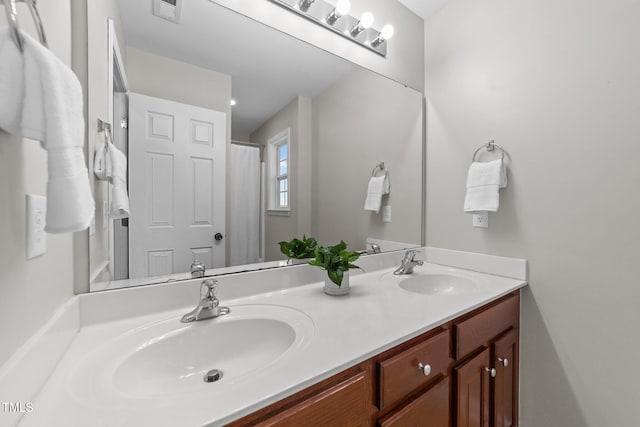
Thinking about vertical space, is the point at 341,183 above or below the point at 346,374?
above

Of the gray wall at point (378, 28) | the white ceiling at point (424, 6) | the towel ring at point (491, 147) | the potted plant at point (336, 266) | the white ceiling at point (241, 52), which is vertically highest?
the white ceiling at point (424, 6)

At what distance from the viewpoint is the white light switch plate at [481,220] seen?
1495 mm

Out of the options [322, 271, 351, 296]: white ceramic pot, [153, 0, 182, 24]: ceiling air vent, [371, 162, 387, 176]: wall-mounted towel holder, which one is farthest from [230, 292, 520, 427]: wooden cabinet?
[153, 0, 182, 24]: ceiling air vent

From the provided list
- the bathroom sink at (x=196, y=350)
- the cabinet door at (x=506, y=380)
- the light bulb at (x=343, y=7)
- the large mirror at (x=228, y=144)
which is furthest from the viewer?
the light bulb at (x=343, y=7)

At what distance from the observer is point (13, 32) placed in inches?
14.8

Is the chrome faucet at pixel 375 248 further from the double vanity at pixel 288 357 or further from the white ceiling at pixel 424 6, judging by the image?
the white ceiling at pixel 424 6

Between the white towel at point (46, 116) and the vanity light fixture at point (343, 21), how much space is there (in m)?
1.13

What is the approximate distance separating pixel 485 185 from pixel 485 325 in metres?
0.68

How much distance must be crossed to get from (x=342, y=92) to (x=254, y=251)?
94 centimetres

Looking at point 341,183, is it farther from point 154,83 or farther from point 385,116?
point 154,83

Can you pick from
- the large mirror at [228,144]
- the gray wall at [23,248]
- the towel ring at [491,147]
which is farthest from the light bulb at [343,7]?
the gray wall at [23,248]

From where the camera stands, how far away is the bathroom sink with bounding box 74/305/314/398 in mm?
654

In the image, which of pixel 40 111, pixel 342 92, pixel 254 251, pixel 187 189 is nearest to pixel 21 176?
pixel 40 111

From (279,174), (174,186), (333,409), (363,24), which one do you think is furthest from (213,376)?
(363,24)
